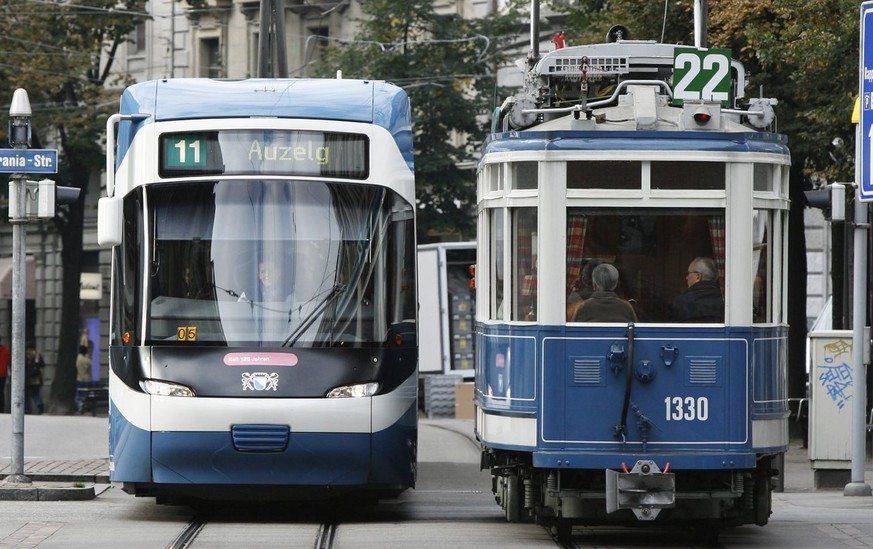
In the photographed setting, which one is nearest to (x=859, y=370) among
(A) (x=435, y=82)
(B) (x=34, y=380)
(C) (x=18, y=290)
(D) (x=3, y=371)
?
(C) (x=18, y=290)

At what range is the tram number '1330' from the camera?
35.3 ft

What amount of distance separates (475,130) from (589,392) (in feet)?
76.0

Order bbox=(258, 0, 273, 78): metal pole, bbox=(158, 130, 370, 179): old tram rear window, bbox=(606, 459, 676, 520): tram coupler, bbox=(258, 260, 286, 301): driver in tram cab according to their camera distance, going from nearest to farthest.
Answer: bbox=(606, 459, 676, 520): tram coupler → bbox=(258, 260, 286, 301): driver in tram cab → bbox=(158, 130, 370, 179): old tram rear window → bbox=(258, 0, 273, 78): metal pole

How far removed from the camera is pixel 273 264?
482 inches

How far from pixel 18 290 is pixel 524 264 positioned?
5.76 m

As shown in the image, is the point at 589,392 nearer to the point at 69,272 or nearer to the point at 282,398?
the point at 282,398

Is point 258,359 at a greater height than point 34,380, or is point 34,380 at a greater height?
point 258,359

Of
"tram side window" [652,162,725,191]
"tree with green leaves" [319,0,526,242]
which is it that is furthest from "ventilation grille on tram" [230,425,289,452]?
"tree with green leaves" [319,0,526,242]

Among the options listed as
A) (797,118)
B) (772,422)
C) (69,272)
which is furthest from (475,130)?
(772,422)

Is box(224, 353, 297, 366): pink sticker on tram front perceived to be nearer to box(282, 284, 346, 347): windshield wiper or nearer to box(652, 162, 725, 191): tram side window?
box(282, 284, 346, 347): windshield wiper

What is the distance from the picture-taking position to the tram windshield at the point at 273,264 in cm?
1217

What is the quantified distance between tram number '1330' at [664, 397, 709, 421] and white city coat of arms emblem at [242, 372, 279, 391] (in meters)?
2.81

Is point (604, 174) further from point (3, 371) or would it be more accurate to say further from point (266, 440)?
point (3, 371)

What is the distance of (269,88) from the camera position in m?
12.9
